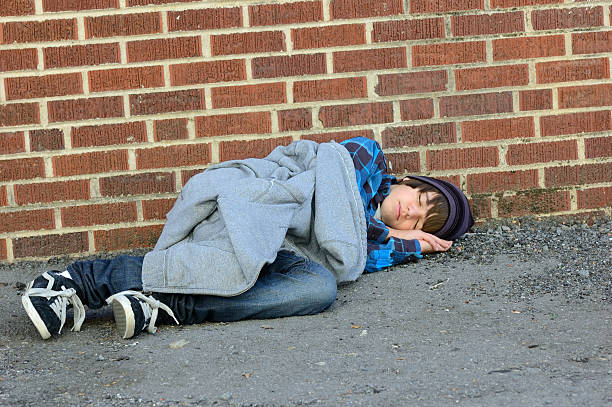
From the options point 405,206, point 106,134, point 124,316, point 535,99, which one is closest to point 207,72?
point 106,134

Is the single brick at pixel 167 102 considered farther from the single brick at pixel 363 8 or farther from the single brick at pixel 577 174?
the single brick at pixel 577 174

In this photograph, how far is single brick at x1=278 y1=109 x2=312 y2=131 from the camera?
3408 millimetres

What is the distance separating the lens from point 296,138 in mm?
3436

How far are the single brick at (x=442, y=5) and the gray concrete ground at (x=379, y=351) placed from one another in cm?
120

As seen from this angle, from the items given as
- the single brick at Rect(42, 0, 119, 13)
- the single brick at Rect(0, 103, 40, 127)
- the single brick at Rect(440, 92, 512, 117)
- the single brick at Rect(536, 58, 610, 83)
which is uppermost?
the single brick at Rect(42, 0, 119, 13)

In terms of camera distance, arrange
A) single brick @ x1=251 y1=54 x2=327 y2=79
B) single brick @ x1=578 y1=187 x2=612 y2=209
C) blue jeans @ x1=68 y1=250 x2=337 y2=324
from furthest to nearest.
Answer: single brick @ x1=578 y1=187 x2=612 y2=209 → single brick @ x1=251 y1=54 x2=327 y2=79 → blue jeans @ x1=68 y1=250 x2=337 y2=324

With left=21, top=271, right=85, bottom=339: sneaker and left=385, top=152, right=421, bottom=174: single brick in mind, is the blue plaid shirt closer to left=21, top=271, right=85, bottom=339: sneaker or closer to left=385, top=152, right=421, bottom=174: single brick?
left=385, top=152, right=421, bottom=174: single brick

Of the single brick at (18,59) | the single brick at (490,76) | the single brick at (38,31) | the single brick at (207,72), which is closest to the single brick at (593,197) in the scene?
the single brick at (490,76)

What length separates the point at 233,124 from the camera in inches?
134

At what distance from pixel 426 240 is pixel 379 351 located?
3.93 ft

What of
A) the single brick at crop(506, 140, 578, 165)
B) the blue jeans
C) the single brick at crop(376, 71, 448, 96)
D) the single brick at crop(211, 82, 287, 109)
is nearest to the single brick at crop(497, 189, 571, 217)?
the single brick at crop(506, 140, 578, 165)

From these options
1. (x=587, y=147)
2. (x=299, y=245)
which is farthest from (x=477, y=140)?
(x=299, y=245)

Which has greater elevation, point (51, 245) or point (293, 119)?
point (293, 119)

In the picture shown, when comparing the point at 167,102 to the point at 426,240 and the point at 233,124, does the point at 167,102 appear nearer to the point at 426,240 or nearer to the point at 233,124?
the point at 233,124
